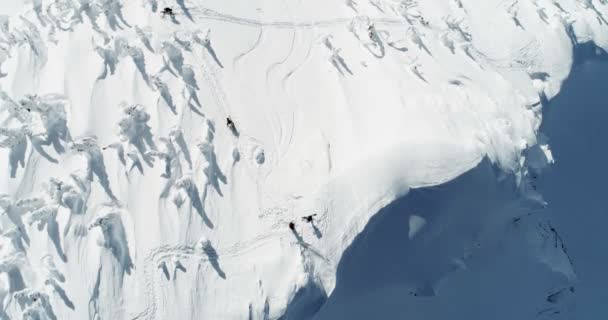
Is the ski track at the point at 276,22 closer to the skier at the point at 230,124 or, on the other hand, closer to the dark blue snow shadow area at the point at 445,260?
the skier at the point at 230,124

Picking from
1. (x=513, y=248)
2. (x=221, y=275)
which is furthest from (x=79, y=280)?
(x=513, y=248)

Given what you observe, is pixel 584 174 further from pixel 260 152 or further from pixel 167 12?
pixel 167 12

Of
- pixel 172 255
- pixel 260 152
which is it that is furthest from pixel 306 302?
pixel 260 152

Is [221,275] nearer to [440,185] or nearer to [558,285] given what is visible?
[440,185]

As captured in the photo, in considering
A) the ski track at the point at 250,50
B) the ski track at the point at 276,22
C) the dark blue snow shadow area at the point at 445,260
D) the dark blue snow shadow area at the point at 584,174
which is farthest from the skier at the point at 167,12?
the dark blue snow shadow area at the point at 584,174

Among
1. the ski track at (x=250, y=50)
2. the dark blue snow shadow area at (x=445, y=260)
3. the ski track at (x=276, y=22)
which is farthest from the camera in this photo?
the ski track at (x=276, y=22)

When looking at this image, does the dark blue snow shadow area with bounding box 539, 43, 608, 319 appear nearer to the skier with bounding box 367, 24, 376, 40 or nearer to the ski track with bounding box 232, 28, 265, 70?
the skier with bounding box 367, 24, 376, 40
